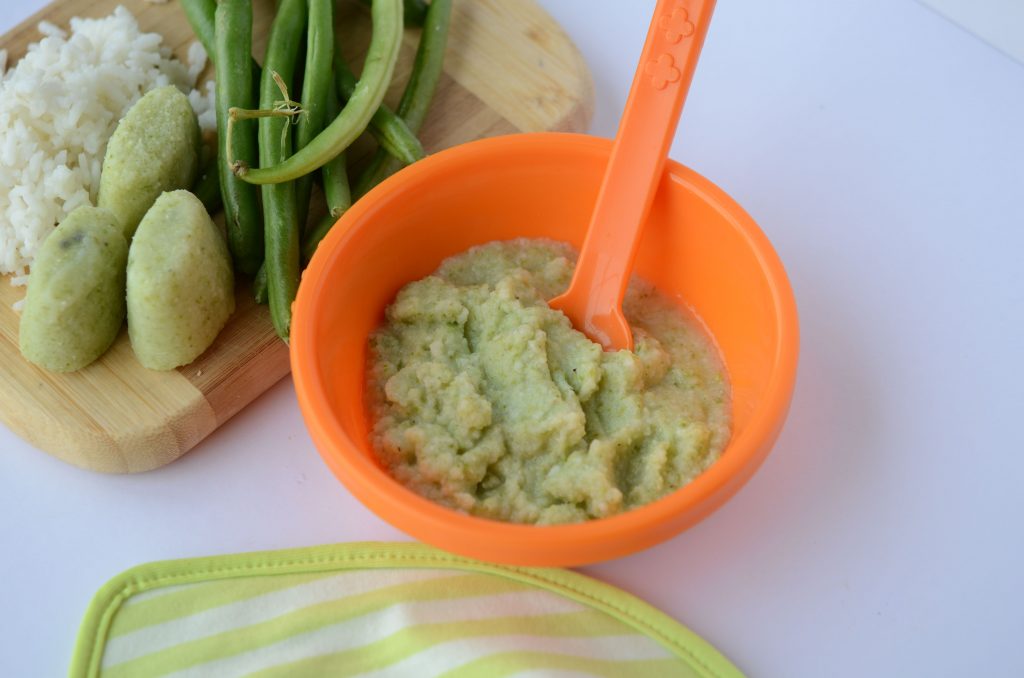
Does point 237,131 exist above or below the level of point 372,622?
above

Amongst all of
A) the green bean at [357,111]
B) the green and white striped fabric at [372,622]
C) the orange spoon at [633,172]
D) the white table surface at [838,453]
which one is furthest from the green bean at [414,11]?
the green and white striped fabric at [372,622]

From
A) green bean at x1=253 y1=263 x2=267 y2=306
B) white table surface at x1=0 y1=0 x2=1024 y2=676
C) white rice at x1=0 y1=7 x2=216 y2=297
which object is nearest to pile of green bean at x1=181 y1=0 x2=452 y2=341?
green bean at x1=253 y1=263 x2=267 y2=306

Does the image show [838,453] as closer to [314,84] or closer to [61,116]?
[314,84]

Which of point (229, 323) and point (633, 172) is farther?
point (229, 323)

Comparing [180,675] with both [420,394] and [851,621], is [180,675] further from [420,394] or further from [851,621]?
[851,621]

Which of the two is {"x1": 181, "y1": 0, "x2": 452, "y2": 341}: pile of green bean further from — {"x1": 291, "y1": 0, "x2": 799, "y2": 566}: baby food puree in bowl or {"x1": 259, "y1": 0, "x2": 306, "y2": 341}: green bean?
{"x1": 291, "y1": 0, "x2": 799, "y2": 566}: baby food puree in bowl

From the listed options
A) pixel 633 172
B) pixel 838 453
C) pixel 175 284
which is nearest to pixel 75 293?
pixel 175 284

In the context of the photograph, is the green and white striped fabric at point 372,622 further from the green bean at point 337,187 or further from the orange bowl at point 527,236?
the green bean at point 337,187
